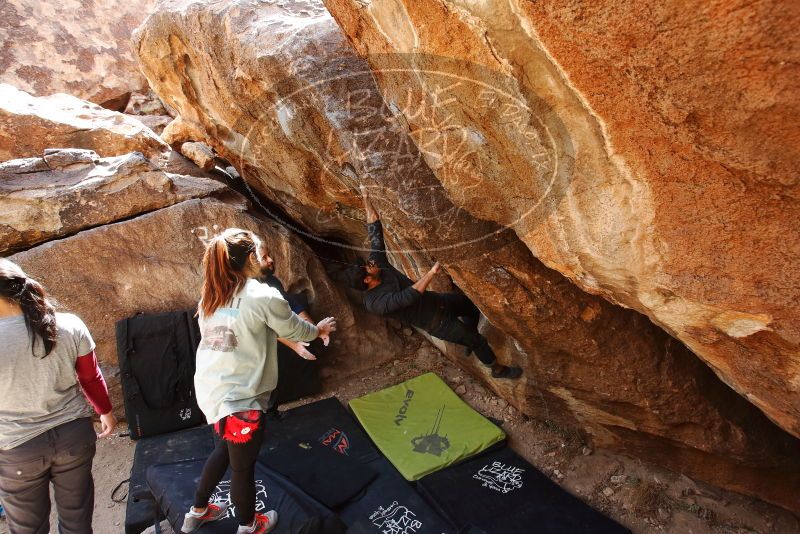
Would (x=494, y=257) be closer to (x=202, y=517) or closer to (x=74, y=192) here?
(x=202, y=517)

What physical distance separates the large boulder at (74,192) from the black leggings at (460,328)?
2.46m

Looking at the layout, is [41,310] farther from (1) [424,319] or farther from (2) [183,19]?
(2) [183,19]

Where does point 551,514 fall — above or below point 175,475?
above

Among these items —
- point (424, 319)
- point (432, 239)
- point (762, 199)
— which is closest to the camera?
point (762, 199)

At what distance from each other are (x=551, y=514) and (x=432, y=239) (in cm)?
179

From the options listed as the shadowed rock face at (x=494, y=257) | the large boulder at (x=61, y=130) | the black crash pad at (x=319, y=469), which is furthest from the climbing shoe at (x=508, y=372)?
the large boulder at (x=61, y=130)

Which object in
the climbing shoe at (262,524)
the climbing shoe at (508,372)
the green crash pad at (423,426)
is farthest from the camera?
the climbing shoe at (508,372)

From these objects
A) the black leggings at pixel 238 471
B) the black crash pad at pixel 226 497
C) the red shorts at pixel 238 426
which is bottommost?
the black crash pad at pixel 226 497

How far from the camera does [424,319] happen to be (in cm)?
365

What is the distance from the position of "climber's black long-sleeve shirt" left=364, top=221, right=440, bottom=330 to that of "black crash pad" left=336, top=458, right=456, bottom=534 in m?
1.08

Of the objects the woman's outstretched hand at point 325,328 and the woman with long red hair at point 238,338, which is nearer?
the woman with long red hair at point 238,338

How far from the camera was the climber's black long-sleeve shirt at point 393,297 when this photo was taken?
332cm

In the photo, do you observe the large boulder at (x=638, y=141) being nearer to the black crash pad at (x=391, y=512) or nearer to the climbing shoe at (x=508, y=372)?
the climbing shoe at (x=508, y=372)

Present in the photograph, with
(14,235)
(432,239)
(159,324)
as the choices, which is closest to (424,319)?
(432,239)
